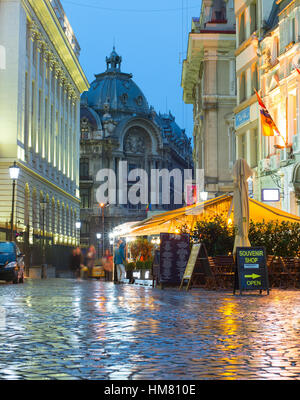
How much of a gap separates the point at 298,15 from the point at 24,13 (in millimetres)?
27358

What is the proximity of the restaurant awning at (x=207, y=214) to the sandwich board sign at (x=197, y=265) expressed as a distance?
4284 mm

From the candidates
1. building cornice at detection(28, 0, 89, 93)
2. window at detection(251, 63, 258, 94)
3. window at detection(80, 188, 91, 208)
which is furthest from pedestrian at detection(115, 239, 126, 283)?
window at detection(80, 188, 91, 208)

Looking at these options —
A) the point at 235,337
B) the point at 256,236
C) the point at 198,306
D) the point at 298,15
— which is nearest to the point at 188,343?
the point at 235,337

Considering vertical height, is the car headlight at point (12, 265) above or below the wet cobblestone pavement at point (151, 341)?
above

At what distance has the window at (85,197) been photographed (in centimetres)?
11600

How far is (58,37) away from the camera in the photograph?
70062 mm

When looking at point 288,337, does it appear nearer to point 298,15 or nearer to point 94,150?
point 298,15

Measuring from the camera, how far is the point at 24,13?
5419 centimetres

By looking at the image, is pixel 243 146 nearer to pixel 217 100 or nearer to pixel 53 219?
pixel 217 100

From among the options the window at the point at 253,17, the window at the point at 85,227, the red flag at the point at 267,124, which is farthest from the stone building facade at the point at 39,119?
the window at the point at 85,227

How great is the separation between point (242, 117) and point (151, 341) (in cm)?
3472

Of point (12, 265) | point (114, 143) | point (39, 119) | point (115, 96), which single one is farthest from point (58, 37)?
point (115, 96)

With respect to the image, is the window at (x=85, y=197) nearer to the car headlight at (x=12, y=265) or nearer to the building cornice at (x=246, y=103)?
the building cornice at (x=246, y=103)

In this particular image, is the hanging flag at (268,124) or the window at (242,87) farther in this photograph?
the window at (242,87)
